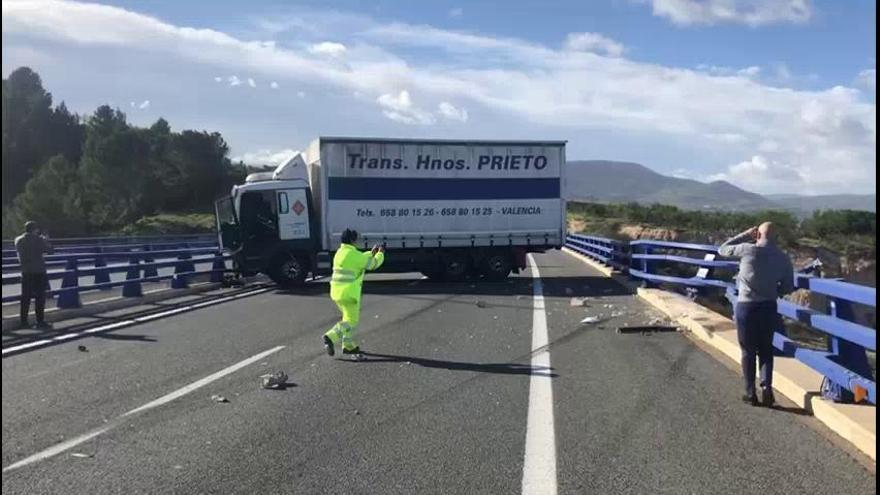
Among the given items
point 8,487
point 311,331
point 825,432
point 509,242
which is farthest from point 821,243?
point 8,487

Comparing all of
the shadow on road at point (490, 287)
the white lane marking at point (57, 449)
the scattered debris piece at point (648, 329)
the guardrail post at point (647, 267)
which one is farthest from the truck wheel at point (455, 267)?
the white lane marking at point (57, 449)

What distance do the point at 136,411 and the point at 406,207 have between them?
15.5 meters

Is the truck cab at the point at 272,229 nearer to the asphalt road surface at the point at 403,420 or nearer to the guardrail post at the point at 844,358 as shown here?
the asphalt road surface at the point at 403,420

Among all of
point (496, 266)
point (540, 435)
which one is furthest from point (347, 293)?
point (496, 266)

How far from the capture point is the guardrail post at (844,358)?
22.8 ft

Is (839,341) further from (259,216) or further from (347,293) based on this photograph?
(259,216)

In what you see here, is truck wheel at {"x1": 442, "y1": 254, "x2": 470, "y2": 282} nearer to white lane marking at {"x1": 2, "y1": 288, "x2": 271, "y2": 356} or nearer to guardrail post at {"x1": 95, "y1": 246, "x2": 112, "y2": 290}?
white lane marking at {"x1": 2, "y1": 288, "x2": 271, "y2": 356}

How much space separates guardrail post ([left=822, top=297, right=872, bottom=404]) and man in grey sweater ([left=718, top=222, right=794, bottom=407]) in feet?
1.46

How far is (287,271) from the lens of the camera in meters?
21.7

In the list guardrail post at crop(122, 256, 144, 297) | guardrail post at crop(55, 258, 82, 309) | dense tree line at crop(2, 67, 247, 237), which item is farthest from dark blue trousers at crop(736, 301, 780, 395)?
dense tree line at crop(2, 67, 247, 237)

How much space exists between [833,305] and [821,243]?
146 feet

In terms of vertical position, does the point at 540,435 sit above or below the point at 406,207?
below

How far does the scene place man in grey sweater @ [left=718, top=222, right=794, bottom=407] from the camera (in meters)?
7.35

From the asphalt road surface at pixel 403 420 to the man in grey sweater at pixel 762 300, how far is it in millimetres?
345
